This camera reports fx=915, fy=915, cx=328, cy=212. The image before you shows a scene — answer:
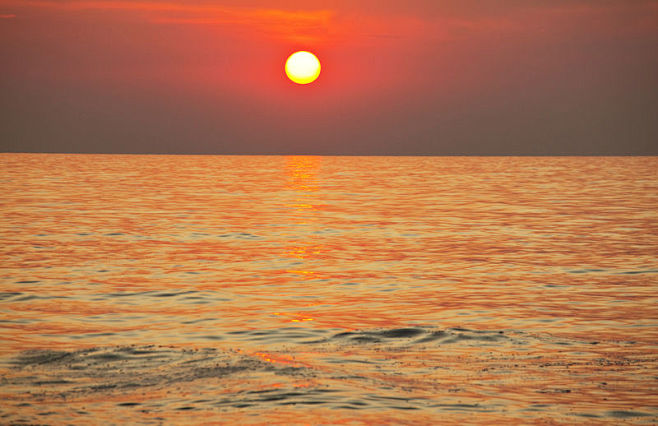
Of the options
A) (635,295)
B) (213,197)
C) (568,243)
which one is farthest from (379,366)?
(213,197)

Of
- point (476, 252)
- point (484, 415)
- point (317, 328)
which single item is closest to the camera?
point (484, 415)

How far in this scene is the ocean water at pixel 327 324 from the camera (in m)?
11.1

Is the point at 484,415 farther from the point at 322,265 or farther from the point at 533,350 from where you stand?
the point at 322,265

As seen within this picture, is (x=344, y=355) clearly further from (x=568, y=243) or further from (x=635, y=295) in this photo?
(x=568, y=243)

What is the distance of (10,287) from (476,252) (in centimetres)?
1388

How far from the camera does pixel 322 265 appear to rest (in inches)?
978

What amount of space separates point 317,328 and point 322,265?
29.4 feet

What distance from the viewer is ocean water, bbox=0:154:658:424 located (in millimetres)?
11078

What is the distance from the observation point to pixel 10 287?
20.3 m

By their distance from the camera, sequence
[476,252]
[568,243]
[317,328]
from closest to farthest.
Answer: [317,328], [476,252], [568,243]

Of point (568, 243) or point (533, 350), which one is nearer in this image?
point (533, 350)

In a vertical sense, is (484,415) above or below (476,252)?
below

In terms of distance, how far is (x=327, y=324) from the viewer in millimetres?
16312

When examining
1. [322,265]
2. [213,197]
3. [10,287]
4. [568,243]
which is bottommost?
[10,287]
